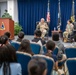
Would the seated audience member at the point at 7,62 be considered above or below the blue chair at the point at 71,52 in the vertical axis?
above

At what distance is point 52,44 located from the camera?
324cm

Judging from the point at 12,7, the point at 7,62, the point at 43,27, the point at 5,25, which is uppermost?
the point at 12,7

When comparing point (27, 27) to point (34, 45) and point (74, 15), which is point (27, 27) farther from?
point (34, 45)

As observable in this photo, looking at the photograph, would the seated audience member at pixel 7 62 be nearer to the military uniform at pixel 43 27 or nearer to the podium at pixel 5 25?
the podium at pixel 5 25

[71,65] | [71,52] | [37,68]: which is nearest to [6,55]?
[37,68]

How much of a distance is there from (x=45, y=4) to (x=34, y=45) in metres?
10.0

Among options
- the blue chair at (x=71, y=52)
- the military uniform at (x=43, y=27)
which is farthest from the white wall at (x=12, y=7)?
the blue chair at (x=71, y=52)

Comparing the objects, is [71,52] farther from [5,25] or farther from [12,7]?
[12,7]

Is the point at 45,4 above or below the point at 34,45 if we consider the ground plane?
above

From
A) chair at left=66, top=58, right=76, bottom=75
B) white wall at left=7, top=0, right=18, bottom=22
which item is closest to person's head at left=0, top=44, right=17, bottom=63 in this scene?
chair at left=66, top=58, right=76, bottom=75

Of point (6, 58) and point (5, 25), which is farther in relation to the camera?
point (5, 25)

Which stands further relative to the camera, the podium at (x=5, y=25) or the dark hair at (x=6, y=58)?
the podium at (x=5, y=25)

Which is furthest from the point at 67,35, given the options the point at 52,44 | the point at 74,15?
the point at 52,44

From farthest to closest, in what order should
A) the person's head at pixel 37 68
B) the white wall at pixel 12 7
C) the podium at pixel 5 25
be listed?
the white wall at pixel 12 7, the podium at pixel 5 25, the person's head at pixel 37 68
